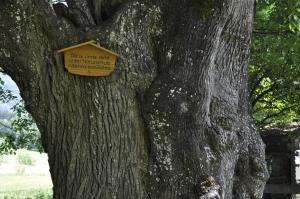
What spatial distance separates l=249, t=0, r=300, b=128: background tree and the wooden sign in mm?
3925

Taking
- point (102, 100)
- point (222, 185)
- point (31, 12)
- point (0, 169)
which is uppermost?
point (31, 12)

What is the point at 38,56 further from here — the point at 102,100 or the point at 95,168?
the point at 95,168

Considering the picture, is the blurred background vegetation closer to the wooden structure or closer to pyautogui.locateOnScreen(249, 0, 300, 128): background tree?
pyautogui.locateOnScreen(249, 0, 300, 128): background tree

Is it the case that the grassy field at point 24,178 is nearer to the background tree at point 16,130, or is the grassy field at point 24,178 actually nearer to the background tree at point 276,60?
the background tree at point 16,130

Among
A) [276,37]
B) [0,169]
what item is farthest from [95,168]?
[0,169]

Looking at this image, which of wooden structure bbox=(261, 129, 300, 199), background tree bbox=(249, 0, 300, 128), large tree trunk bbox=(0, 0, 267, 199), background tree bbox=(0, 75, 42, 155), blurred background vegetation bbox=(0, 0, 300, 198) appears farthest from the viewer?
wooden structure bbox=(261, 129, 300, 199)

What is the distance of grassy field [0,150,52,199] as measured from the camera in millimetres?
17189

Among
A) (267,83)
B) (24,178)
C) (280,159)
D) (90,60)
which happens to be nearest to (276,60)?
(267,83)

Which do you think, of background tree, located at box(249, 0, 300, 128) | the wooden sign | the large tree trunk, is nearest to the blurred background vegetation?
background tree, located at box(249, 0, 300, 128)

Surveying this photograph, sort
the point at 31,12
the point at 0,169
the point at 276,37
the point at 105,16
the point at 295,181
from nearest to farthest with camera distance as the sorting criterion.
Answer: the point at 31,12 < the point at 105,16 < the point at 276,37 < the point at 295,181 < the point at 0,169

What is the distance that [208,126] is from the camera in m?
4.58

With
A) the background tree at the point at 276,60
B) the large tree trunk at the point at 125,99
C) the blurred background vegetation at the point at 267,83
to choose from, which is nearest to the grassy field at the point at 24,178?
the blurred background vegetation at the point at 267,83

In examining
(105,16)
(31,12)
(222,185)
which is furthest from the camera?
(105,16)

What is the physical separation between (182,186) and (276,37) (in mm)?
6759
